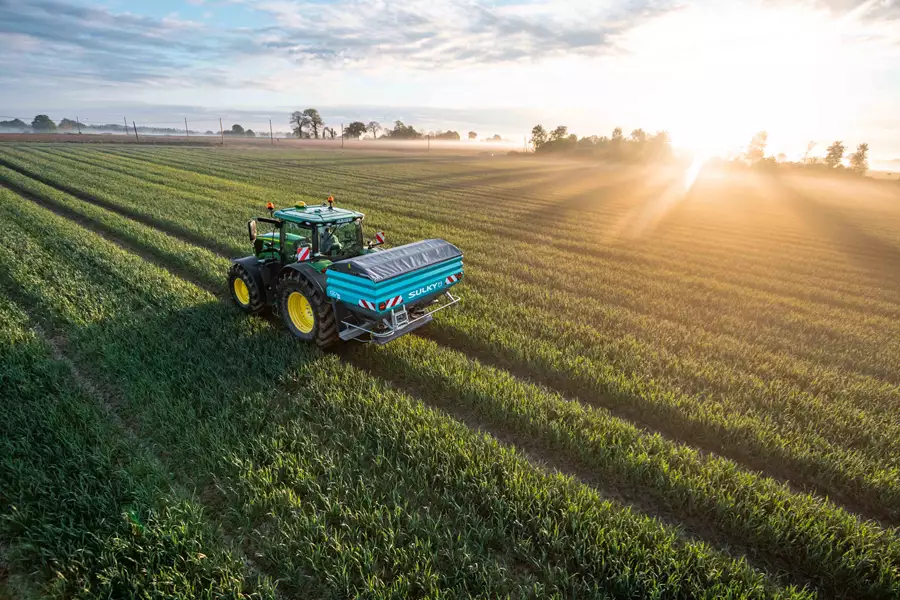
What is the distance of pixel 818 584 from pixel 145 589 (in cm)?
599

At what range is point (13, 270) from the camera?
10.1m

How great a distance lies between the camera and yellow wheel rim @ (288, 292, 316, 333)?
25.0 ft

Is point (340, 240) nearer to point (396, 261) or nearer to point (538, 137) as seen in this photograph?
point (396, 261)

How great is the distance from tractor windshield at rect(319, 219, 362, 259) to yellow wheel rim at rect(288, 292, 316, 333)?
0.94m

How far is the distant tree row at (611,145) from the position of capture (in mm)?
85250

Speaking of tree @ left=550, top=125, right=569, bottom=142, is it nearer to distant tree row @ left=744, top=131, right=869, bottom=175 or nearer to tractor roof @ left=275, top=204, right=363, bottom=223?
distant tree row @ left=744, top=131, right=869, bottom=175

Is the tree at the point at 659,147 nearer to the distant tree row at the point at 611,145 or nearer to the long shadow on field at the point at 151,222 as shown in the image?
the distant tree row at the point at 611,145

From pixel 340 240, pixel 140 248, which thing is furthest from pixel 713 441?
pixel 140 248

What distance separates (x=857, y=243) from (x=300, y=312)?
2663 centimetres

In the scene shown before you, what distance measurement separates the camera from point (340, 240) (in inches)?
327

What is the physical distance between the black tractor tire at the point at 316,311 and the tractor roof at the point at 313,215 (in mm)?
1011

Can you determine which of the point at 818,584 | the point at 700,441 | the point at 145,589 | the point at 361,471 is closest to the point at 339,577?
the point at 361,471

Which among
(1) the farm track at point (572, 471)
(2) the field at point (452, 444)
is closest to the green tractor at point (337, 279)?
(2) the field at point (452, 444)

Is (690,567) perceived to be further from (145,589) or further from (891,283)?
(891,283)
